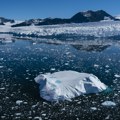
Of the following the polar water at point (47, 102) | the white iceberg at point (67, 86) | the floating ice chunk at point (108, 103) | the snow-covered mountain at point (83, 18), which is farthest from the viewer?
the snow-covered mountain at point (83, 18)

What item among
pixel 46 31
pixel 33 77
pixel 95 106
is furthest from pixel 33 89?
pixel 46 31

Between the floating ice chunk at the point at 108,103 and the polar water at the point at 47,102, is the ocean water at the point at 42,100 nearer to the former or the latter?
the polar water at the point at 47,102

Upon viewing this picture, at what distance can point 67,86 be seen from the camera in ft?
41.1

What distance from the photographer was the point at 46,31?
Result: 54844mm

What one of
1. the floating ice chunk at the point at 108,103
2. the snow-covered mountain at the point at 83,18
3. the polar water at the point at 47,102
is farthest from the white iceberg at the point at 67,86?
the snow-covered mountain at the point at 83,18

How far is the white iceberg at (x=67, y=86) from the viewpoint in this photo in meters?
11.8

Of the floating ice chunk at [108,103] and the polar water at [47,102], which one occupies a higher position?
the floating ice chunk at [108,103]

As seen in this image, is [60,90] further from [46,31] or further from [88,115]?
[46,31]

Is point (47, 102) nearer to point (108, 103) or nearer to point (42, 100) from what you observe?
point (42, 100)

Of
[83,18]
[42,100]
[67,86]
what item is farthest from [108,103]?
[83,18]

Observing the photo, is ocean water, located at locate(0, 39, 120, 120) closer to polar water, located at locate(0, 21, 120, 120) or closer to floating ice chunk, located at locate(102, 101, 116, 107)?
polar water, located at locate(0, 21, 120, 120)

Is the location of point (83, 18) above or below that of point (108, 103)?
above

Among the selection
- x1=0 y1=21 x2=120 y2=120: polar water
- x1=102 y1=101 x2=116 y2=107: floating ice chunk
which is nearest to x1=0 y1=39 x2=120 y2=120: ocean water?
x1=0 y1=21 x2=120 y2=120: polar water

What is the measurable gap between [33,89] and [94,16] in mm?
64034
